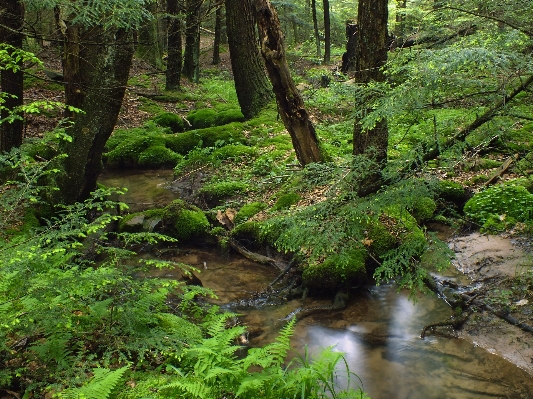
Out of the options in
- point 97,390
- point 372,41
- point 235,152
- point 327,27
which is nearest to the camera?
point 97,390

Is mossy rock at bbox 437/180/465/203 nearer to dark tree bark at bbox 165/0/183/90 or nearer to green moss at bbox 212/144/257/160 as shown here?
green moss at bbox 212/144/257/160

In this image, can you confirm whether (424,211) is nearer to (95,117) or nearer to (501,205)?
(501,205)

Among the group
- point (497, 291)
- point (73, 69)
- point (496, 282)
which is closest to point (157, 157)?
point (73, 69)

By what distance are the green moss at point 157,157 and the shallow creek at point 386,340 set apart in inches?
207

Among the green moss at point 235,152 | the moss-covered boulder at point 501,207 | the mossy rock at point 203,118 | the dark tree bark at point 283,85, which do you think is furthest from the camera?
the mossy rock at point 203,118

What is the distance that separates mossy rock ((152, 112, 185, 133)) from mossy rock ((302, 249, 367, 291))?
9.20 metres

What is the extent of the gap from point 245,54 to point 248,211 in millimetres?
5754

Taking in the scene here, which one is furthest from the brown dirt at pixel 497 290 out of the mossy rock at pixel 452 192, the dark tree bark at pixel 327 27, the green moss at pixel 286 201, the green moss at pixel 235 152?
the dark tree bark at pixel 327 27

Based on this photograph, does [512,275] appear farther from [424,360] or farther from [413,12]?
[413,12]

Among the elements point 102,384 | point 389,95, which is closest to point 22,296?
Answer: point 102,384

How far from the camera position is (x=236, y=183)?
364 inches

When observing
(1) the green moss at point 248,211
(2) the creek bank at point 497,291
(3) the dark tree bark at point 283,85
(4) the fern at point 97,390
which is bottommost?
(2) the creek bank at point 497,291

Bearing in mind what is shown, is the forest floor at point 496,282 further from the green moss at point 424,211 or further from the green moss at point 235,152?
the green moss at point 235,152

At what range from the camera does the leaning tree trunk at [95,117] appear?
7262 millimetres
